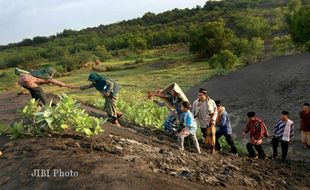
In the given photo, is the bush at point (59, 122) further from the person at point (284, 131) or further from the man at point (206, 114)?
the person at point (284, 131)

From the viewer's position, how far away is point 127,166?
7215mm

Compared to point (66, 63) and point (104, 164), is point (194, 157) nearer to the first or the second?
point (104, 164)

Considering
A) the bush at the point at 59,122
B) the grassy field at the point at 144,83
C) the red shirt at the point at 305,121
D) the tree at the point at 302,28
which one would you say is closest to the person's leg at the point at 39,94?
the bush at the point at 59,122

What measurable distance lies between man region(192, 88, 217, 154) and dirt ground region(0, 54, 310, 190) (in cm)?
47

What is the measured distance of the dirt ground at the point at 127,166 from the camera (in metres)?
6.80

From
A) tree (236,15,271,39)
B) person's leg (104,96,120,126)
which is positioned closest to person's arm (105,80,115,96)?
person's leg (104,96,120,126)

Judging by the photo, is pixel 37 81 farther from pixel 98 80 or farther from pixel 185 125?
pixel 185 125

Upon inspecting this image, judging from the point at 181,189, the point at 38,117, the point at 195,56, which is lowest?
the point at 195,56

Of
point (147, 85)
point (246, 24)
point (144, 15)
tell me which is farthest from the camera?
point (144, 15)

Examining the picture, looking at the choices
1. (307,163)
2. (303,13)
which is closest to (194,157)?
(307,163)

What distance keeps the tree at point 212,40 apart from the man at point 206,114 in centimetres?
3870

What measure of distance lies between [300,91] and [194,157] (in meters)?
10.9

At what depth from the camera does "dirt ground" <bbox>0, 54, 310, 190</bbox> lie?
6.80 meters

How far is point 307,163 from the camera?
11477mm
